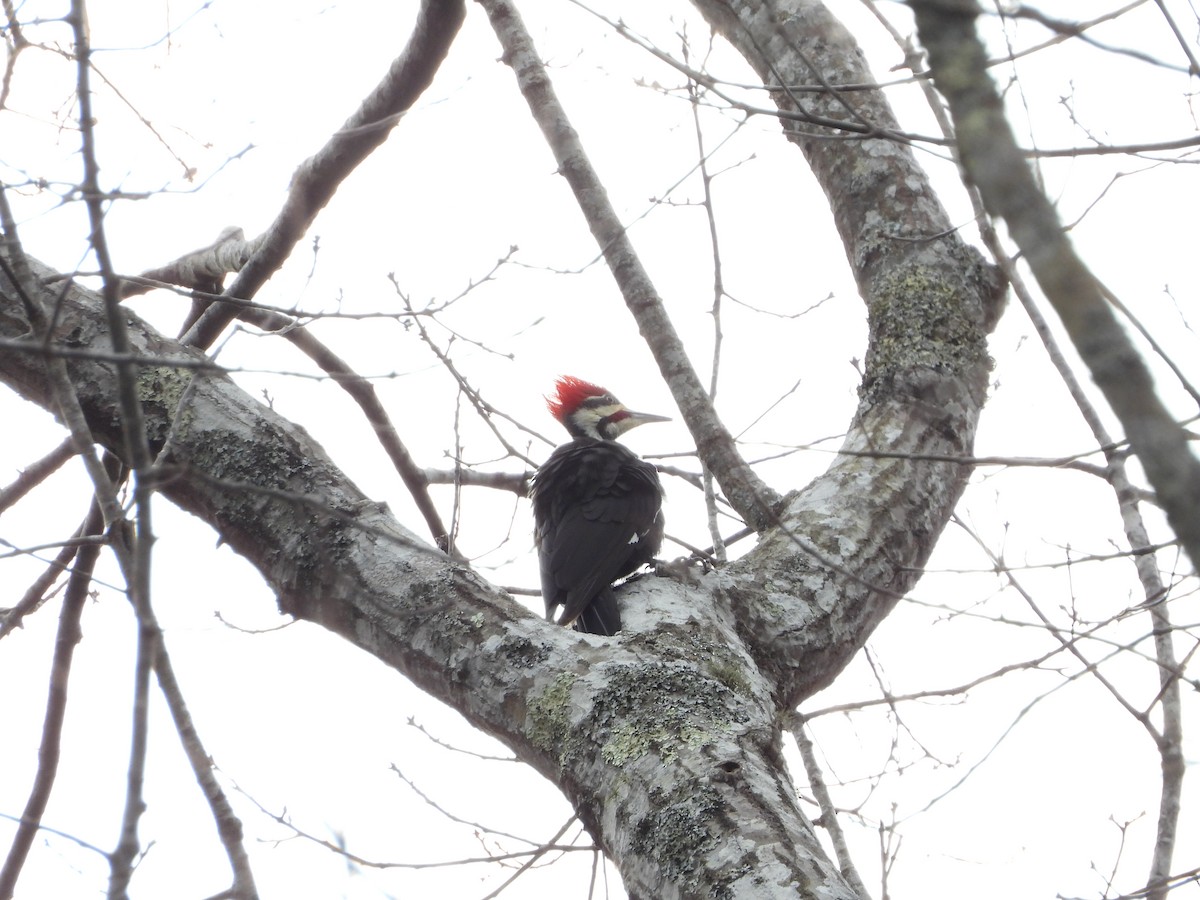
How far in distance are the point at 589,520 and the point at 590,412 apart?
2.05 meters

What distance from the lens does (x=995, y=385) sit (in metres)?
3.40

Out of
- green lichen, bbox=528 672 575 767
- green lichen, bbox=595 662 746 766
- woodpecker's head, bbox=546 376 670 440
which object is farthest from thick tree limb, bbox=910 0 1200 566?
woodpecker's head, bbox=546 376 670 440

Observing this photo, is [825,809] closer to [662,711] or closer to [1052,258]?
[662,711]

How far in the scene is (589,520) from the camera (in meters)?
4.18

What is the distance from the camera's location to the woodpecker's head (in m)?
6.00

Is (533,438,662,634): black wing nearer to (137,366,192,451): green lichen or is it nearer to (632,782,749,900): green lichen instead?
(137,366,192,451): green lichen

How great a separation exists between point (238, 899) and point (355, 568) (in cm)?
94

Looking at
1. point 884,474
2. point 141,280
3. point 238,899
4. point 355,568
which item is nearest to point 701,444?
point 884,474

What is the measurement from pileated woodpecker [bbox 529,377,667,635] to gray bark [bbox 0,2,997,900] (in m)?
0.90

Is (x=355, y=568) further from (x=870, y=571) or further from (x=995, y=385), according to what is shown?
(x=995, y=385)

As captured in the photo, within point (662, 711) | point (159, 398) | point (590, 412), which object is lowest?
point (662, 711)

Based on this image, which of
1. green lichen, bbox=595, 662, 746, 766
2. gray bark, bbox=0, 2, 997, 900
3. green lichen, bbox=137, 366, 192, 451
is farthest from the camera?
green lichen, bbox=137, 366, 192, 451

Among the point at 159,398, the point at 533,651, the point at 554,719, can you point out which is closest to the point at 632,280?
the point at 159,398

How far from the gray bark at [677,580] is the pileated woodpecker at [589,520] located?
895 mm
